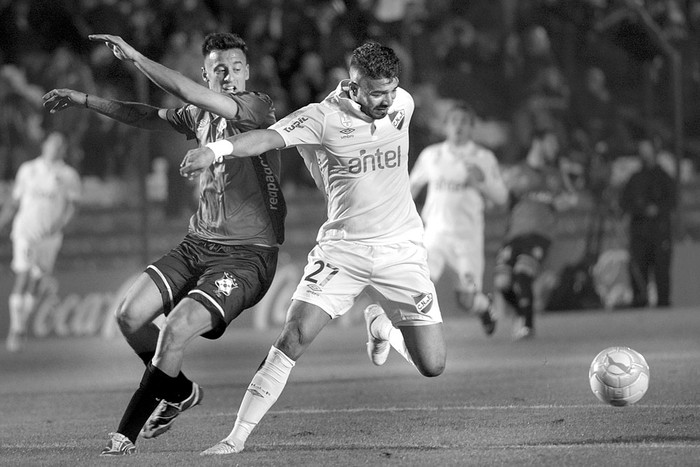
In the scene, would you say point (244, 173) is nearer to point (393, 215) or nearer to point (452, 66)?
point (393, 215)

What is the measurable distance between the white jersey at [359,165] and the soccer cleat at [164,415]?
110 cm

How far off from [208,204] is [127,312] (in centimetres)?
76

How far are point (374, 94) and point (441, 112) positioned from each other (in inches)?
362

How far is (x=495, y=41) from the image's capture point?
49.6ft

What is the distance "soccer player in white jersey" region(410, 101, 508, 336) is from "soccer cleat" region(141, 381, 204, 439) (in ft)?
20.1

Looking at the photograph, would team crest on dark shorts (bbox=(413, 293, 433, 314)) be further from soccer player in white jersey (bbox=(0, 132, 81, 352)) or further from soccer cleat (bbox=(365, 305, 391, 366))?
soccer player in white jersey (bbox=(0, 132, 81, 352))

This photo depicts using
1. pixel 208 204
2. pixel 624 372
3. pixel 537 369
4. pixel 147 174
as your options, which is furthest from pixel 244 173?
pixel 147 174

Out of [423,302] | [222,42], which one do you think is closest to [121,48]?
[222,42]

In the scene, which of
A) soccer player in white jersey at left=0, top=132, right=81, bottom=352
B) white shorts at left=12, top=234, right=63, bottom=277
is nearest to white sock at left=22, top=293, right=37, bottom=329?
soccer player in white jersey at left=0, top=132, right=81, bottom=352

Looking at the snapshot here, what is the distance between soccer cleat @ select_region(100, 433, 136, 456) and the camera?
18.3 feet

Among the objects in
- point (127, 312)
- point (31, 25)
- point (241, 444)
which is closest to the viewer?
point (241, 444)

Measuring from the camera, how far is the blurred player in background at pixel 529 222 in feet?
41.9

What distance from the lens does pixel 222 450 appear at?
5512 millimetres

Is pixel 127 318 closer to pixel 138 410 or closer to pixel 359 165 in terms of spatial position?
pixel 138 410
